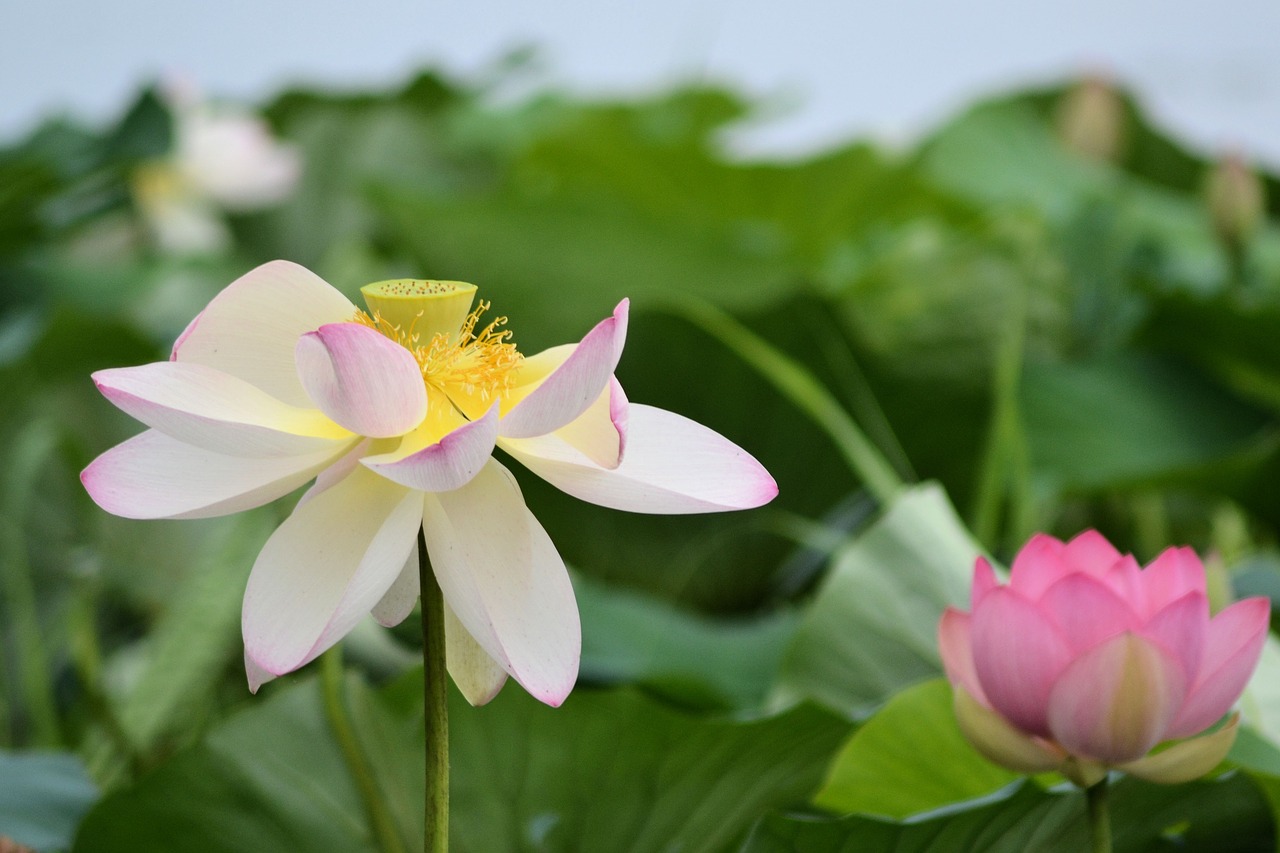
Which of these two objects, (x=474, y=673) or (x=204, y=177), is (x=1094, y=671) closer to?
(x=474, y=673)

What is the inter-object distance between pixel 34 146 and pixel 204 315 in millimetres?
620

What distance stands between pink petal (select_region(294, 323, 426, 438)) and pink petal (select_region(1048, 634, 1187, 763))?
4.1 inches

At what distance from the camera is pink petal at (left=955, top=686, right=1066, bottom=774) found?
0.18m

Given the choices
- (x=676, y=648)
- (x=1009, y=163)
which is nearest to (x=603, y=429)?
(x=676, y=648)

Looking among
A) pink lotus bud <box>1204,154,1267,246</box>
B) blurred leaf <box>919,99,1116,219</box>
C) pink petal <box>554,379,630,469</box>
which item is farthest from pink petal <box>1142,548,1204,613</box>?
blurred leaf <box>919,99,1116,219</box>

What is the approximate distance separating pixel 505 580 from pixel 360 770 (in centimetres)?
12

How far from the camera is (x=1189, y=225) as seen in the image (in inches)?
31.8

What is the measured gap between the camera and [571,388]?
0.43ft

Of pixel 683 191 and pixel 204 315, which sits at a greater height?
pixel 204 315

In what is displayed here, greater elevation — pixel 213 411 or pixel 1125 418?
pixel 213 411

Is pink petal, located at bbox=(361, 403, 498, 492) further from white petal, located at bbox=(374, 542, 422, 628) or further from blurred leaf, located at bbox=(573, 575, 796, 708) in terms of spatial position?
blurred leaf, located at bbox=(573, 575, 796, 708)

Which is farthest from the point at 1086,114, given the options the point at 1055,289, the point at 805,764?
the point at 805,764

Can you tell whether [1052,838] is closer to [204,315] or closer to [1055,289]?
[204,315]

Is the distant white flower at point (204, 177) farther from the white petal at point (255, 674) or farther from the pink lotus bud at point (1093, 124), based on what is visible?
the white petal at point (255, 674)
